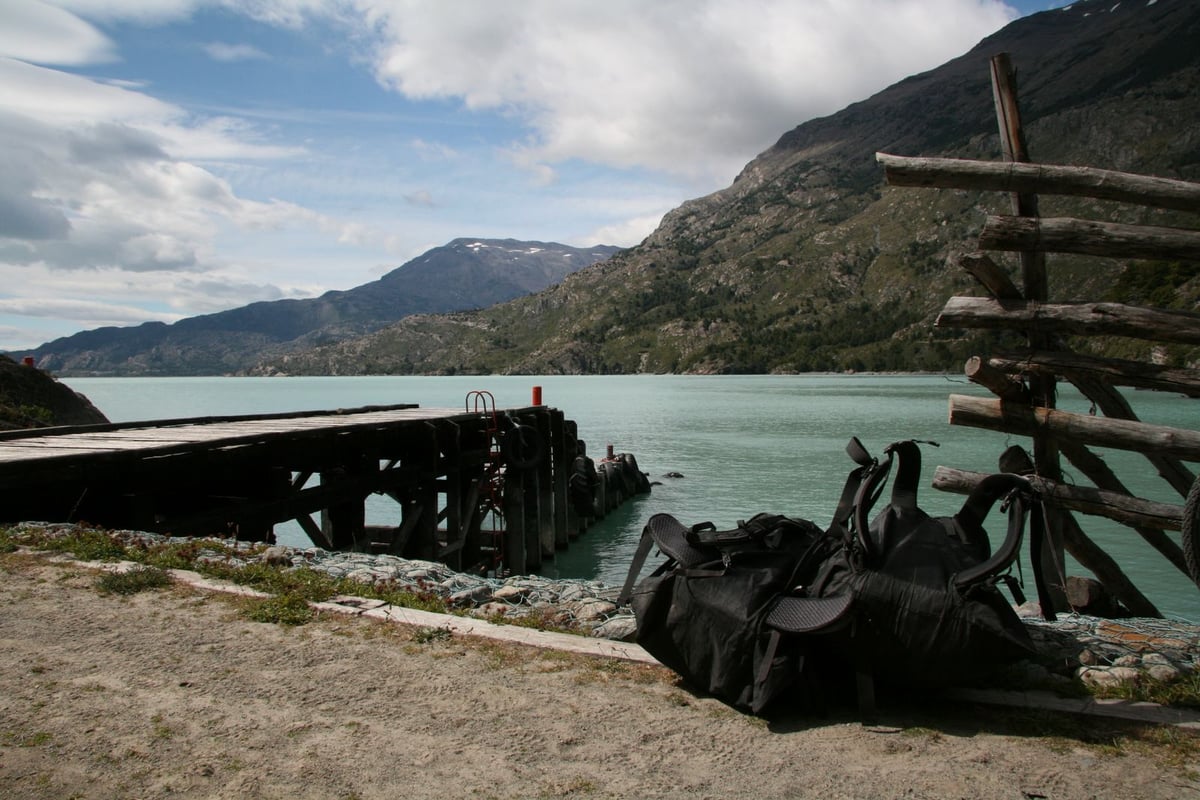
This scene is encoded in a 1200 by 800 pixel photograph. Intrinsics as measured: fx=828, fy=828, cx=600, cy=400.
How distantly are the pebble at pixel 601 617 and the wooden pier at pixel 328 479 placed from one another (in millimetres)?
1089

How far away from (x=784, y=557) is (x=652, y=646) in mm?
1097

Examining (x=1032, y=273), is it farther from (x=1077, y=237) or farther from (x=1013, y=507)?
(x=1013, y=507)

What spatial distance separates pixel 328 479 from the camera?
→ 15.2 m

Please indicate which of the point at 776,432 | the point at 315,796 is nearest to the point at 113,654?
the point at 315,796

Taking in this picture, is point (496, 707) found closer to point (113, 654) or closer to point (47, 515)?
point (113, 654)

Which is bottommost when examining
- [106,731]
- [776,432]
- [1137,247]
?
[776,432]

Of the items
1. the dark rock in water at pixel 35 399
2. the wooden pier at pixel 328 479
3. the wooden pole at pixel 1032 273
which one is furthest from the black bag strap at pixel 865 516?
the dark rock in water at pixel 35 399

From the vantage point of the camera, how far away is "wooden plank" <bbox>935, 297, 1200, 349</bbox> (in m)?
7.14

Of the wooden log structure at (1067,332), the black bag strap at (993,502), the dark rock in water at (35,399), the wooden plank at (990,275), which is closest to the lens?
the black bag strap at (993,502)

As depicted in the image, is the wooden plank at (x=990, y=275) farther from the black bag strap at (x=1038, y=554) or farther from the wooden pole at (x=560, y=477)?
the wooden pole at (x=560, y=477)

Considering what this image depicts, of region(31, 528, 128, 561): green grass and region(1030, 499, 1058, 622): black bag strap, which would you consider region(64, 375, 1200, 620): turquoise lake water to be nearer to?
region(1030, 499, 1058, 622): black bag strap

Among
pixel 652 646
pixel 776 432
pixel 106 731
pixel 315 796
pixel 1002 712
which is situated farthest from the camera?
pixel 776 432

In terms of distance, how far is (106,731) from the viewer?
15.2 ft

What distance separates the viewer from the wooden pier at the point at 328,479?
1028cm
